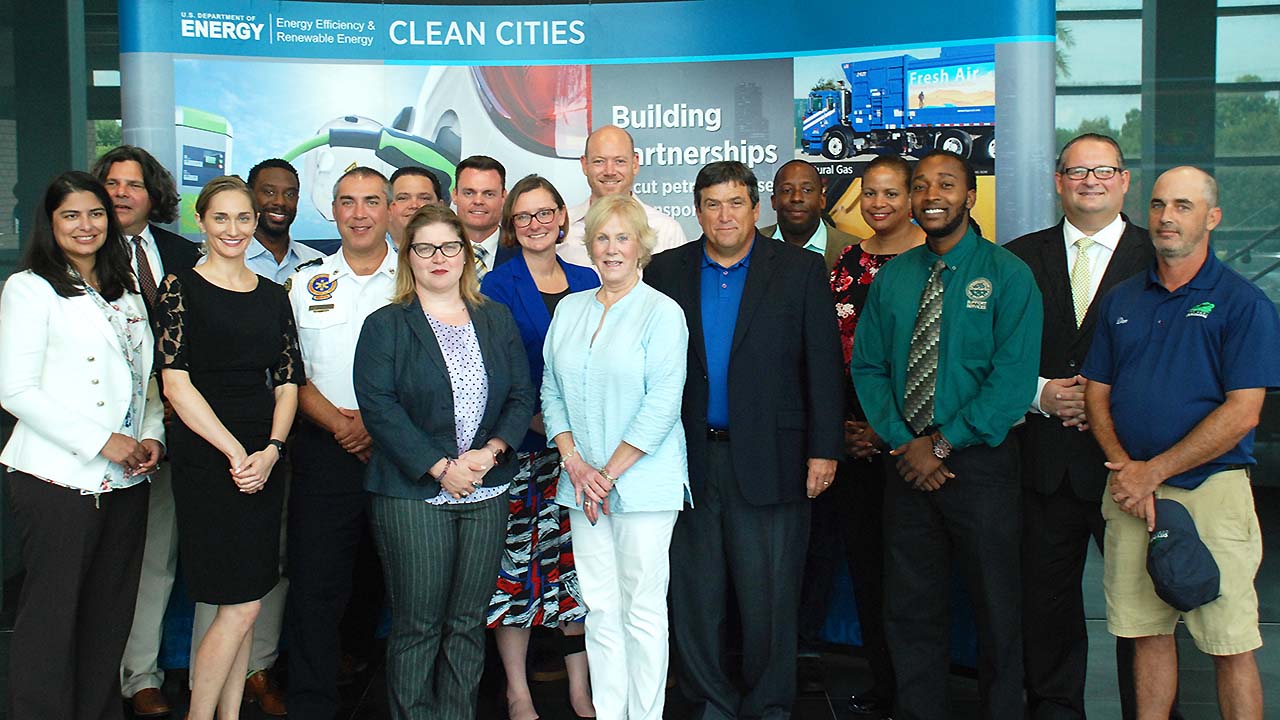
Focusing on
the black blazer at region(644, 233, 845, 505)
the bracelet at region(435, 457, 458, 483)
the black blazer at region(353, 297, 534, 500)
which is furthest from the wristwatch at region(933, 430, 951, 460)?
the bracelet at region(435, 457, 458, 483)

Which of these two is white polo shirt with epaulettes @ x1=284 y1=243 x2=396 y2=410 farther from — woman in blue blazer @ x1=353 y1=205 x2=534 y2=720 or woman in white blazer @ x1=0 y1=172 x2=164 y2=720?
woman in white blazer @ x1=0 y1=172 x2=164 y2=720

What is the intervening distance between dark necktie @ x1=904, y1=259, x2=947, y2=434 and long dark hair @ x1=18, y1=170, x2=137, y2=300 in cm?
251

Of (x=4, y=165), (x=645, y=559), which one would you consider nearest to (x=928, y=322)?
(x=645, y=559)

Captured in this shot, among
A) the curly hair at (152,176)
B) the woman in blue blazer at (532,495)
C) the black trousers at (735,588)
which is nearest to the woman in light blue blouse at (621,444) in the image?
the black trousers at (735,588)

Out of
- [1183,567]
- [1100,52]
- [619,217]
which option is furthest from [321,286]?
[1100,52]

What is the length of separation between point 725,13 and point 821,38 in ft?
1.51

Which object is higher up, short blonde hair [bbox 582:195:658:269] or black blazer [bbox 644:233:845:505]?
short blonde hair [bbox 582:195:658:269]

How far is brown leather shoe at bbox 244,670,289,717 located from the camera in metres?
4.19

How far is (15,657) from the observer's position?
3.42 meters

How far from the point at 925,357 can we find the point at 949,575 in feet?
2.39

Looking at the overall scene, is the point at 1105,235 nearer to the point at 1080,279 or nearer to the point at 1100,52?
the point at 1080,279

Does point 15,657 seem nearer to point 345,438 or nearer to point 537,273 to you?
point 345,438

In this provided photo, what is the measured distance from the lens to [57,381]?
3.38m

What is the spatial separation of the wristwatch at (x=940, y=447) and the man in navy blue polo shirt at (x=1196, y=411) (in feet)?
1.57
